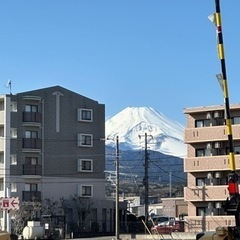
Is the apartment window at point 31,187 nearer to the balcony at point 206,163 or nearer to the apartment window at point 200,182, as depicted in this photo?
the balcony at point 206,163

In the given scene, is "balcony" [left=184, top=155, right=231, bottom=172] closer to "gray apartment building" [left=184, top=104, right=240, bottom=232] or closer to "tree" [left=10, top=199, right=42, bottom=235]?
"gray apartment building" [left=184, top=104, right=240, bottom=232]

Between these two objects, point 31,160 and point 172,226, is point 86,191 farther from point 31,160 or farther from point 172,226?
point 172,226

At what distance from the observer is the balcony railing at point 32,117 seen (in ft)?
239

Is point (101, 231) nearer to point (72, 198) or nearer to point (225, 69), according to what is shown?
point (72, 198)

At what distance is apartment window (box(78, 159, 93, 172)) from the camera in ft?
249

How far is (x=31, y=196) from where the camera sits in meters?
71.1

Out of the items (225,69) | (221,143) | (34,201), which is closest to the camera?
(225,69)

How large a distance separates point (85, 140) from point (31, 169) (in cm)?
750

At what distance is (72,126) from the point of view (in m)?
76.6

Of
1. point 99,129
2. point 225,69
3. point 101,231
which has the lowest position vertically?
point 101,231

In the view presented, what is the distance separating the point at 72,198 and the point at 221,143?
70.0 feet

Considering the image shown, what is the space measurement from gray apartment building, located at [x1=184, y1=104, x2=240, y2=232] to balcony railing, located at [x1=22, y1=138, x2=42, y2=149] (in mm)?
19263

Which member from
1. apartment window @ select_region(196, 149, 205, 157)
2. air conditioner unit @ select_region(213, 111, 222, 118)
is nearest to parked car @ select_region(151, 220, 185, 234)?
apartment window @ select_region(196, 149, 205, 157)

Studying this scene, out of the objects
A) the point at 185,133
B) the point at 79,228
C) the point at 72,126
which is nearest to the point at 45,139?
the point at 72,126
